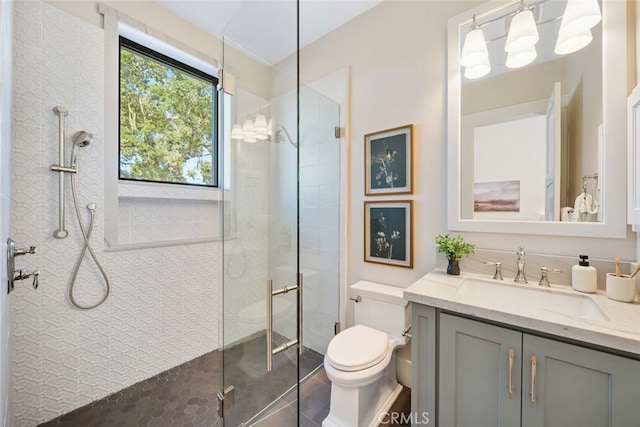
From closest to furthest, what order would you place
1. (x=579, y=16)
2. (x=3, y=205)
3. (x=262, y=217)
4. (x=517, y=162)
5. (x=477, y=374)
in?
1. (x=3, y=205)
2. (x=477, y=374)
3. (x=579, y=16)
4. (x=517, y=162)
5. (x=262, y=217)

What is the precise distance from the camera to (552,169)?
127cm

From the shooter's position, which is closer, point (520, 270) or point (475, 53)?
point (520, 270)

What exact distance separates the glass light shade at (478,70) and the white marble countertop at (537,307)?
3.84ft

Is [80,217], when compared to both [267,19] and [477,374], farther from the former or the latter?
[477,374]

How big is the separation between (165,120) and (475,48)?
2.22m

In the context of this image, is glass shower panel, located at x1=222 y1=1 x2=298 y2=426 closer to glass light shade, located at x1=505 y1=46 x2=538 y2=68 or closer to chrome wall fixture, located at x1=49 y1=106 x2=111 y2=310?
chrome wall fixture, located at x1=49 y1=106 x2=111 y2=310

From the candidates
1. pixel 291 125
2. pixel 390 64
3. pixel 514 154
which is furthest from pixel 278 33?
pixel 514 154

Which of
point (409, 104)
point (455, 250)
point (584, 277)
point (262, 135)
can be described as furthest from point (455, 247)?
point (262, 135)

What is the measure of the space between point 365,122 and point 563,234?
1.38 m

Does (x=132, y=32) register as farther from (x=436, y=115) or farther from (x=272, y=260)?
(x=436, y=115)

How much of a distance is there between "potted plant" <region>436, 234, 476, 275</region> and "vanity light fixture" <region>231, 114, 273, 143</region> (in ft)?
4.28

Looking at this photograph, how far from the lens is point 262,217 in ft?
5.42

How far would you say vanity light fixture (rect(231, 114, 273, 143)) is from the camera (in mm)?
1655

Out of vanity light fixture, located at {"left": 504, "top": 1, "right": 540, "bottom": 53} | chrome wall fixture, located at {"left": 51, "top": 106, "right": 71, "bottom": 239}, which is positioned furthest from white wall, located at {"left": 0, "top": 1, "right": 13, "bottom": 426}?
vanity light fixture, located at {"left": 504, "top": 1, "right": 540, "bottom": 53}
